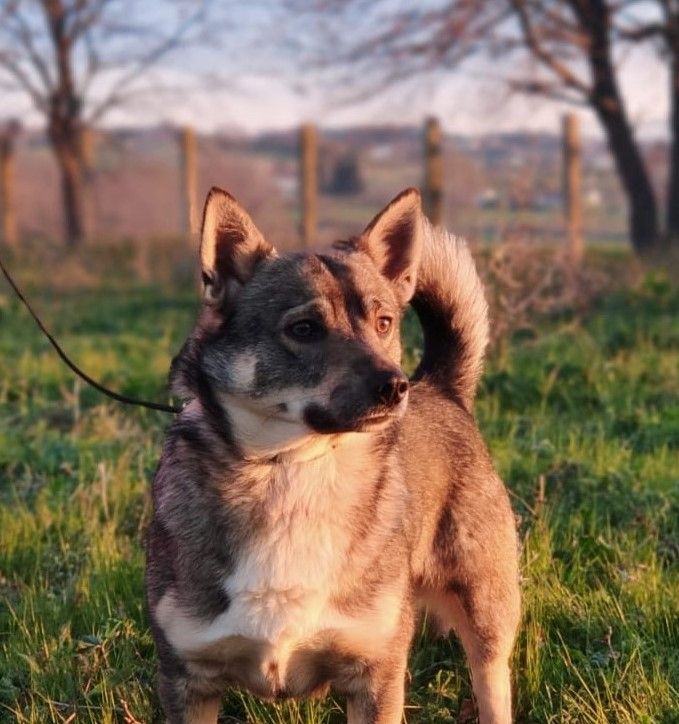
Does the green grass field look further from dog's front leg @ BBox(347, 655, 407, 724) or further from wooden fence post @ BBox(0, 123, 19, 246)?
wooden fence post @ BBox(0, 123, 19, 246)

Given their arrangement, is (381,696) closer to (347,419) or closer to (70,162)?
(347,419)

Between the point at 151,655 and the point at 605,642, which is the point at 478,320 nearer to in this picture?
the point at 605,642

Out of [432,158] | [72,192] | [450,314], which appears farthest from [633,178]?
[450,314]

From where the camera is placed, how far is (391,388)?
301 cm

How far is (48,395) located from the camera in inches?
316

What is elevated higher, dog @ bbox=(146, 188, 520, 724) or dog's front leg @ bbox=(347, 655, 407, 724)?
dog @ bbox=(146, 188, 520, 724)

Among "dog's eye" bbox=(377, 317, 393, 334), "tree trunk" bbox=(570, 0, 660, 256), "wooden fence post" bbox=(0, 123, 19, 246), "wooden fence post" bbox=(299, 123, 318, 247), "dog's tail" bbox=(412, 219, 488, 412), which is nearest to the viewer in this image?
"dog's eye" bbox=(377, 317, 393, 334)

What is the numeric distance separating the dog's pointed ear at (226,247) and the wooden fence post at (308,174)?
607 inches

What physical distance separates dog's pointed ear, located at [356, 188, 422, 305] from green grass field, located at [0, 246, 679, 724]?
133cm

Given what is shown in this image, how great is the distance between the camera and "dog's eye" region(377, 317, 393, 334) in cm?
342

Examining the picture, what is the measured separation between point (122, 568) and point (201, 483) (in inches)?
48.8

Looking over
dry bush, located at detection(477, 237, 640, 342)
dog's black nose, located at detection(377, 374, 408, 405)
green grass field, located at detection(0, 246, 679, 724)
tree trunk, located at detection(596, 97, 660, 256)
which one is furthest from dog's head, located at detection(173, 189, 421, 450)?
tree trunk, located at detection(596, 97, 660, 256)

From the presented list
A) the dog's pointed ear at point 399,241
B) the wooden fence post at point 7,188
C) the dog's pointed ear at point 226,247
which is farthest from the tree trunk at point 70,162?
the dog's pointed ear at point 226,247

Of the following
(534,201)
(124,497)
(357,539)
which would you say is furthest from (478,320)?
(534,201)
